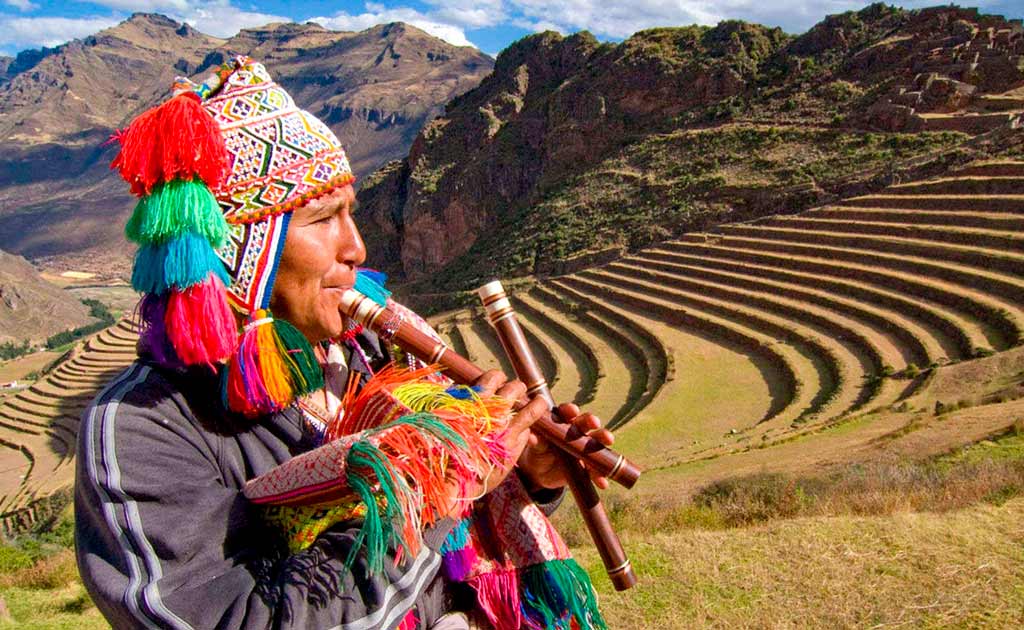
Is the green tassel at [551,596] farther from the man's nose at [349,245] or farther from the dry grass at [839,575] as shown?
the dry grass at [839,575]

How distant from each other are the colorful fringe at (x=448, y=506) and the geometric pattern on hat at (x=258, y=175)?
37 cm

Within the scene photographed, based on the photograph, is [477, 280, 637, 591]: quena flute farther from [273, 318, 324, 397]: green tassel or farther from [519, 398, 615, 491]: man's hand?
[273, 318, 324, 397]: green tassel

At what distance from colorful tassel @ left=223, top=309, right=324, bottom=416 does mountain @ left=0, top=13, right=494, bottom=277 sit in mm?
108264

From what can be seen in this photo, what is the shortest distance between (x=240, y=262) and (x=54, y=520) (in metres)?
20.5

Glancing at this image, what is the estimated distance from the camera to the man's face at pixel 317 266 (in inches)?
60.4

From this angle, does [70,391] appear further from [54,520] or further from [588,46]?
[588,46]

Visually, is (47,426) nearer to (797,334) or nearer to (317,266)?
(797,334)

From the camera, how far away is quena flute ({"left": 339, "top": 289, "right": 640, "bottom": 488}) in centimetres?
171

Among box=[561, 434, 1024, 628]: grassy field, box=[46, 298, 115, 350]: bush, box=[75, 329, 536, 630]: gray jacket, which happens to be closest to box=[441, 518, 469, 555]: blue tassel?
box=[75, 329, 536, 630]: gray jacket

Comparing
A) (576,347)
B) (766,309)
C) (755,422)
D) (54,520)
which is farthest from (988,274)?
(54,520)

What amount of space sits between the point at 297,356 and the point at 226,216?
1.12 feet

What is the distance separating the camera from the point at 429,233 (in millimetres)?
45656

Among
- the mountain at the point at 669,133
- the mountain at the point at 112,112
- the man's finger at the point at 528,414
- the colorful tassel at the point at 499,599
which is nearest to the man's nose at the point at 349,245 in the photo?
the man's finger at the point at 528,414

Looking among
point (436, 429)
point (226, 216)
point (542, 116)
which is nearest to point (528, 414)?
point (436, 429)
